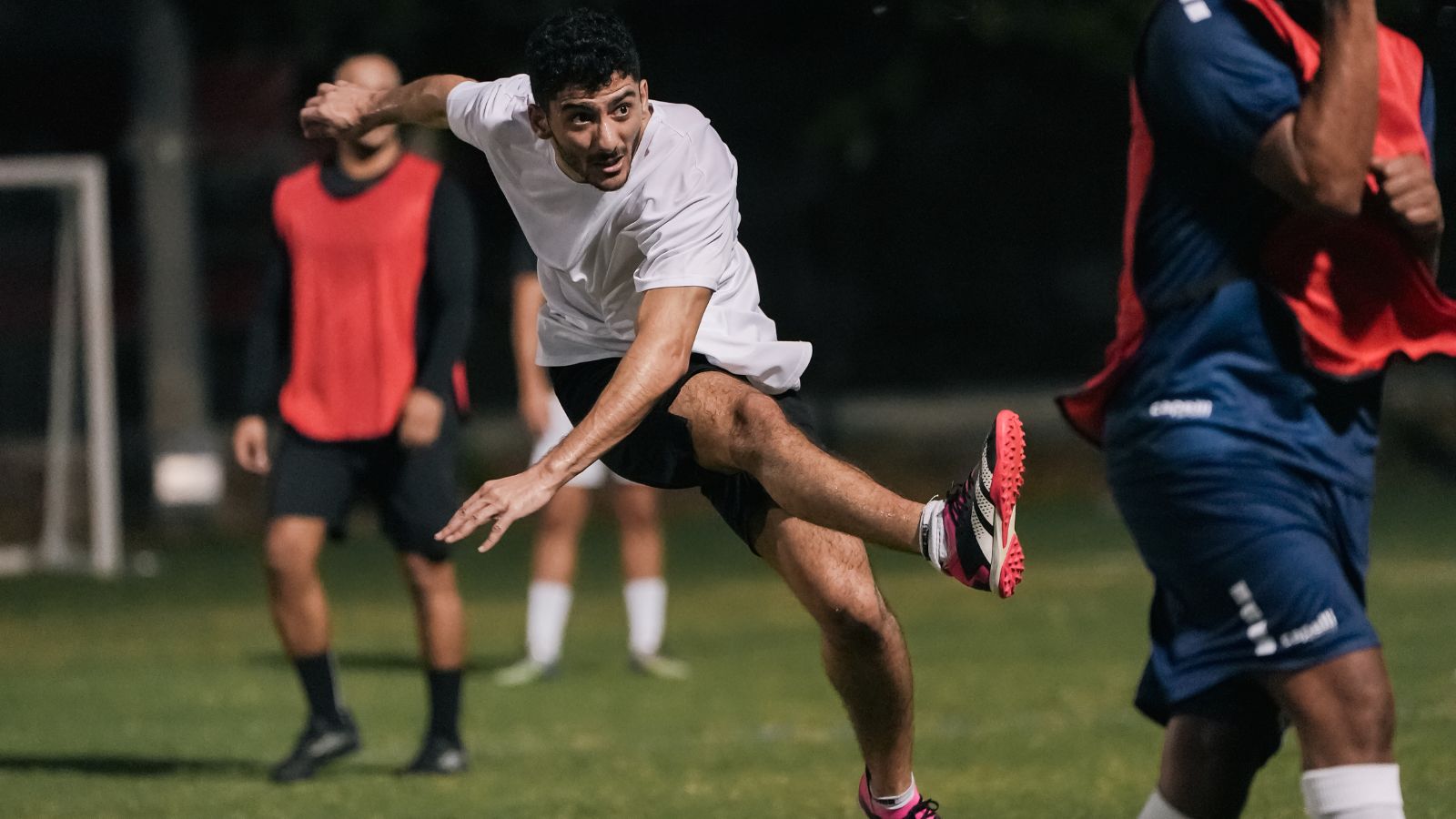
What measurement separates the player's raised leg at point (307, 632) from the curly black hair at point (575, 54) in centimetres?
287

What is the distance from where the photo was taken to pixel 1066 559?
573 inches

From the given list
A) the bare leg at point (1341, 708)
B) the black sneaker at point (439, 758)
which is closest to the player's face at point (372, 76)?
the black sneaker at point (439, 758)

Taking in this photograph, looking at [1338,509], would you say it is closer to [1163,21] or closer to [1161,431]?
[1161,431]

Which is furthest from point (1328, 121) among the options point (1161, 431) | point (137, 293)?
point (137, 293)

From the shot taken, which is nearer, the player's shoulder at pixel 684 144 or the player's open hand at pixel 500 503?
the player's open hand at pixel 500 503

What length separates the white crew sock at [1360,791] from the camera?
3.77m

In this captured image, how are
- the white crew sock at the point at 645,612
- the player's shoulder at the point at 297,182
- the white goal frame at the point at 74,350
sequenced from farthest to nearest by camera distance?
1. the white goal frame at the point at 74,350
2. the white crew sock at the point at 645,612
3. the player's shoulder at the point at 297,182

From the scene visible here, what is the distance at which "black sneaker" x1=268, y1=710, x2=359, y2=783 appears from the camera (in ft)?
24.6

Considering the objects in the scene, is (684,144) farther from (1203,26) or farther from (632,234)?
(1203,26)

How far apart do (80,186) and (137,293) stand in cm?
1075

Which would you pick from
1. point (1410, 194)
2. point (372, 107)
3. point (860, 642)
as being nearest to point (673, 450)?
point (860, 642)

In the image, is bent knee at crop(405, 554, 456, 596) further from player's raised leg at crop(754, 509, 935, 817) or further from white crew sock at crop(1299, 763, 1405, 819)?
white crew sock at crop(1299, 763, 1405, 819)

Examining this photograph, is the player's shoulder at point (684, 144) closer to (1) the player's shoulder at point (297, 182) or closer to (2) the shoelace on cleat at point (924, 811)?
(2) the shoelace on cleat at point (924, 811)

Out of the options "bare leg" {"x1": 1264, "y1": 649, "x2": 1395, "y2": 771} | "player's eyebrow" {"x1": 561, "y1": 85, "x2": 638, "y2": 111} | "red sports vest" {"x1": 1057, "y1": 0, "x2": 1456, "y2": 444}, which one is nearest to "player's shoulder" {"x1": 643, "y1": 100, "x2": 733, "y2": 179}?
"player's eyebrow" {"x1": 561, "y1": 85, "x2": 638, "y2": 111}
